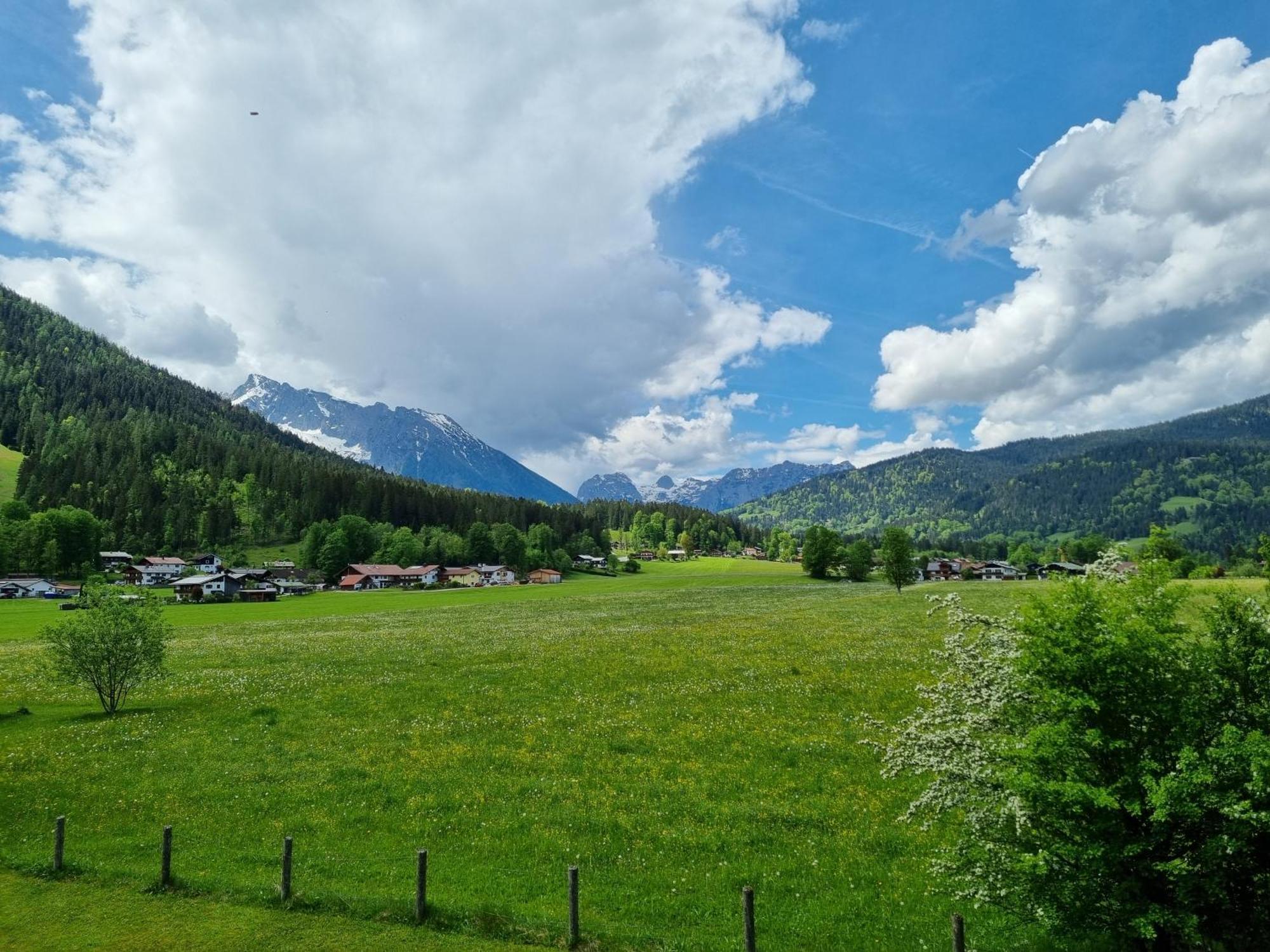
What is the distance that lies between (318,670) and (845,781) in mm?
34948

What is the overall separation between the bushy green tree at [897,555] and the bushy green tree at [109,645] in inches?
3937

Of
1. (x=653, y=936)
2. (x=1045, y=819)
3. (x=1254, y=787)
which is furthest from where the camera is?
(x=653, y=936)

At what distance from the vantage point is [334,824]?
A: 18.6m

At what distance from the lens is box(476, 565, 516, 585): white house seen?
17715cm

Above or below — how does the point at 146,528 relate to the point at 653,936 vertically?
above

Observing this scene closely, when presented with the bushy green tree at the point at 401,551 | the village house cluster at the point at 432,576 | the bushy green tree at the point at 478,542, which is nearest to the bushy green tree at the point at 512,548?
the village house cluster at the point at 432,576

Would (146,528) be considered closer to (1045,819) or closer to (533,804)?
(533,804)

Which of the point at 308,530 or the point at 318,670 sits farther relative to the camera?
the point at 308,530

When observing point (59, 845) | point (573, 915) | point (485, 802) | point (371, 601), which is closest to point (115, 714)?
point (59, 845)

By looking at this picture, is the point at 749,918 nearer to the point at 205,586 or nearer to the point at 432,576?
the point at 205,586

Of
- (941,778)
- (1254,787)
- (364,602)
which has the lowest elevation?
(364,602)

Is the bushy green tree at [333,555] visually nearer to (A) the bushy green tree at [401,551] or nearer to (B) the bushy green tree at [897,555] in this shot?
(A) the bushy green tree at [401,551]

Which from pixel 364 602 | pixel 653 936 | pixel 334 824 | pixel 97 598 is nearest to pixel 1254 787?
pixel 653 936

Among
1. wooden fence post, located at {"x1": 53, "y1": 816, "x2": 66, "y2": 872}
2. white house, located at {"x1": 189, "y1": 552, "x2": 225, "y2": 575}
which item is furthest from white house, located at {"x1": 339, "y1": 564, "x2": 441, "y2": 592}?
wooden fence post, located at {"x1": 53, "y1": 816, "x2": 66, "y2": 872}
